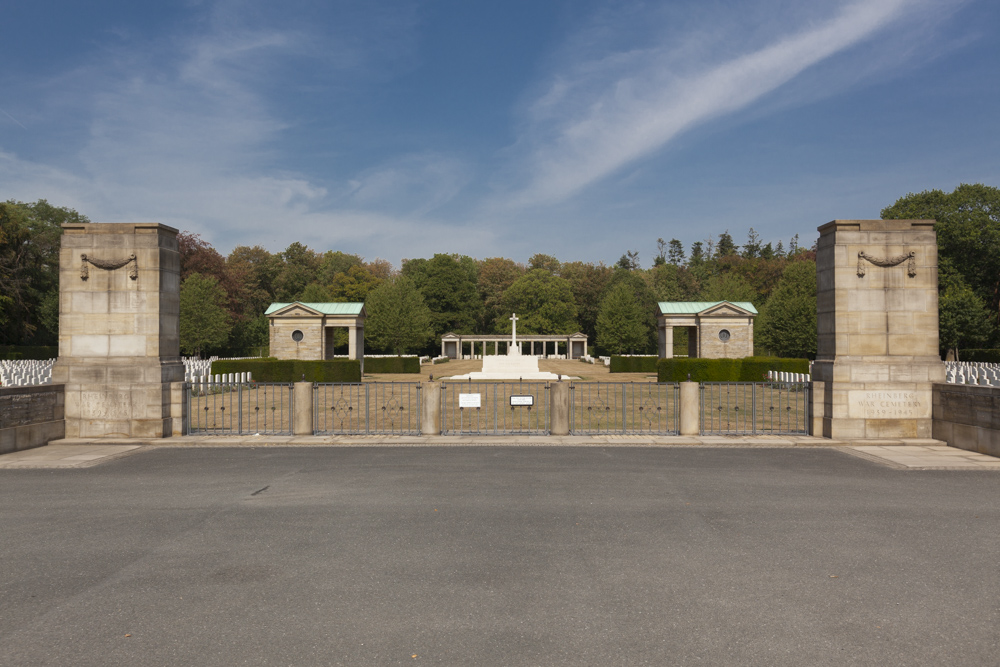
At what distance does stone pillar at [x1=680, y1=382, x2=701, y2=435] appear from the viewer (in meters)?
14.8

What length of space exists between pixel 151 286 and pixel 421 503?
10136 mm

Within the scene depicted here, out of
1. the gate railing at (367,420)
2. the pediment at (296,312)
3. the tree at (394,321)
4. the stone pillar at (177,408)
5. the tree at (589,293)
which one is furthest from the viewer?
the tree at (589,293)

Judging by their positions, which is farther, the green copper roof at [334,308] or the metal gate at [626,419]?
the green copper roof at [334,308]

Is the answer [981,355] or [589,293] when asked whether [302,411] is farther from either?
[589,293]

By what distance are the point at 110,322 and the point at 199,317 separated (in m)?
46.0

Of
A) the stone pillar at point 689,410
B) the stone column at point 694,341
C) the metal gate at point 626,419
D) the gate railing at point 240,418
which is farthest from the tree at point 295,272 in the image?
the stone pillar at point 689,410

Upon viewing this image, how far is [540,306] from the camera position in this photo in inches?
3809

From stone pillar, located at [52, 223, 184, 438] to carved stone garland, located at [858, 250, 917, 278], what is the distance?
1650cm

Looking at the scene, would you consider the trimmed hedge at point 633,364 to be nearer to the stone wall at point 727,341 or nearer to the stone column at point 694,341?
the stone column at point 694,341

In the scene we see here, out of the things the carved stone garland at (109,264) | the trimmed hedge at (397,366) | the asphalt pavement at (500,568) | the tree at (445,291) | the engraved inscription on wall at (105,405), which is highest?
the tree at (445,291)

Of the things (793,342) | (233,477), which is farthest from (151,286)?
(793,342)

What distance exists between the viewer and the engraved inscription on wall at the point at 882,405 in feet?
46.7

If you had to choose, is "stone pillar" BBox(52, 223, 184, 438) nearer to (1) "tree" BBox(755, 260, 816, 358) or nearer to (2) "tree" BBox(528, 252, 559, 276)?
(1) "tree" BBox(755, 260, 816, 358)

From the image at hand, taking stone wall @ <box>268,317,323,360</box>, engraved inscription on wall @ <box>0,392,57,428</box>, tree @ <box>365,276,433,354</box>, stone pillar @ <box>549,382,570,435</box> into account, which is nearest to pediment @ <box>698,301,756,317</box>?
tree @ <box>365,276,433,354</box>
